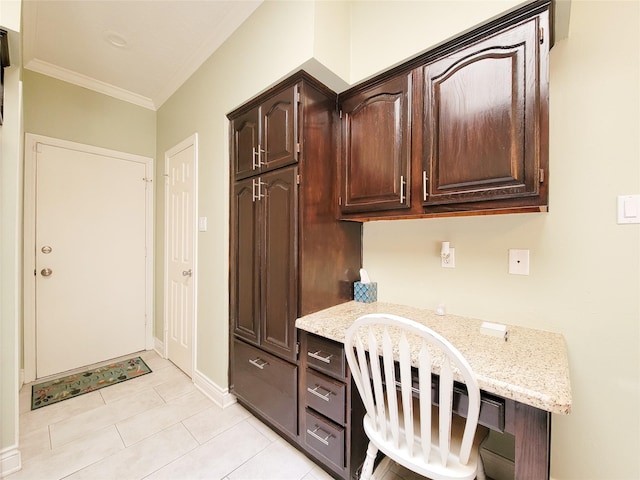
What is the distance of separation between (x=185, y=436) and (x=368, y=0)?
114 inches

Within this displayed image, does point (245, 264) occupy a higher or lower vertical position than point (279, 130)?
lower

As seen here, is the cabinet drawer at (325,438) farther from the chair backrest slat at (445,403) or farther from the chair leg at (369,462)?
the chair backrest slat at (445,403)

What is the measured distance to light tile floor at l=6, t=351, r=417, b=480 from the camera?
145 centimetres

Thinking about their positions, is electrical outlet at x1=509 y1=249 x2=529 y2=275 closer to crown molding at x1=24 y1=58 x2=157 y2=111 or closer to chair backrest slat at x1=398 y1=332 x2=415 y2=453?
chair backrest slat at x1=398 y1=332 x2=415 y2=453

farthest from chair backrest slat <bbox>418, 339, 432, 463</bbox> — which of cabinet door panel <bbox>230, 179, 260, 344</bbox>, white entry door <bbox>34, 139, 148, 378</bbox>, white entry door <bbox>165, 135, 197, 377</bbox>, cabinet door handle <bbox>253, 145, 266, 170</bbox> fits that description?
white entry door <bbox>34, 139, 148, 378</bbox>

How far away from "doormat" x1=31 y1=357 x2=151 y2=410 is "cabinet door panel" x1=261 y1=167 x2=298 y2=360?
5.54 ft

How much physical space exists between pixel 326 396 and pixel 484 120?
58.1 inches

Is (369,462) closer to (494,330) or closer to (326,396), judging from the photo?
(326,396)

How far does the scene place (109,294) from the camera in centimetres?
276

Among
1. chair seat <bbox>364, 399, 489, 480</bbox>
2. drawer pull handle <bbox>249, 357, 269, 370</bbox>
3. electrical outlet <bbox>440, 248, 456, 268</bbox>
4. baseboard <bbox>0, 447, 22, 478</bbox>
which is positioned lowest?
baseboard <bbox>0, 447, 22, 478</bbox>

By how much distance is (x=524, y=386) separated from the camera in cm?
80

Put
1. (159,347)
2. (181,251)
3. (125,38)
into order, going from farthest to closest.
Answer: (159,347) → (181,251) → (125,38)

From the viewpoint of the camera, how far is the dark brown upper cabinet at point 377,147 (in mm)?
1414

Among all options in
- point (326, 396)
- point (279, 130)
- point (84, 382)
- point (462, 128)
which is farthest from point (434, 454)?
point (84, 382)
